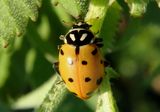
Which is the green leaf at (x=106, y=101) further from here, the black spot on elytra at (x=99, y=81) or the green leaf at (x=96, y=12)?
the green leaf at (x=96, y=12)

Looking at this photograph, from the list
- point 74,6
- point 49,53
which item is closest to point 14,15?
point 74,6

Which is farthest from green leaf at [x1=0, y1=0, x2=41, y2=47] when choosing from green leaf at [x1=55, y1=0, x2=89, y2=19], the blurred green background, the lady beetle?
the blurred green background

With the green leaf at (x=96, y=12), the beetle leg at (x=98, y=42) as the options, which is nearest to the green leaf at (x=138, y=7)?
the green leaf at (x=96, y=12)

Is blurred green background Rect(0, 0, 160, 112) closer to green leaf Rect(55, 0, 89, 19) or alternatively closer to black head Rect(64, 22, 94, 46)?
black head Rect(64, 22, 94, 46)

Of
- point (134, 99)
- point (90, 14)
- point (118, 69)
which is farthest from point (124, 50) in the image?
point (90, 14)

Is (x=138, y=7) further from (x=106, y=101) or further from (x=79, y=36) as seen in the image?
(x=79, y=36)

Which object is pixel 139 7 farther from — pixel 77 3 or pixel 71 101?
pixel 71 101
